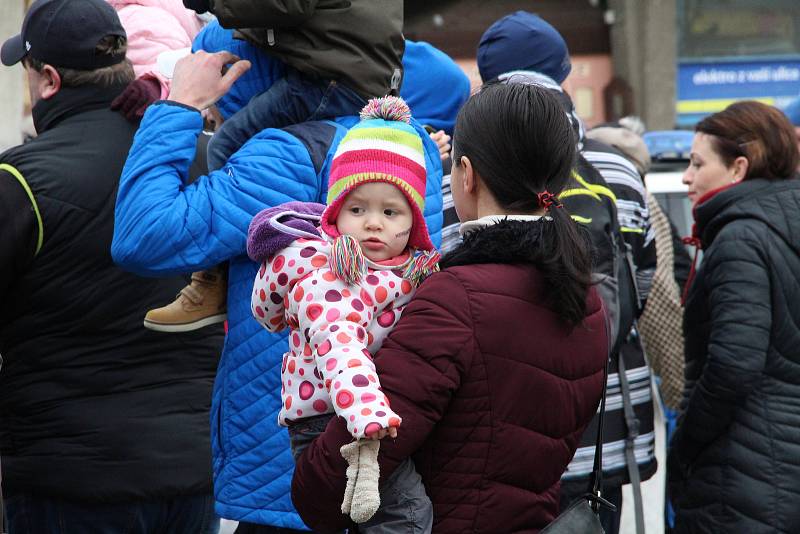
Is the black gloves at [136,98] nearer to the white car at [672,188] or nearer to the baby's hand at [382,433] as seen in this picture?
the baby's hand at [382,433]

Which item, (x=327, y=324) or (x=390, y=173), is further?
(x=390, y=173)

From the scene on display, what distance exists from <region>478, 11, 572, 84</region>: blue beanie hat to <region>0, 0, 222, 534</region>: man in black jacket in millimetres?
1544

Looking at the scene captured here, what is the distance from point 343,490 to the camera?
2.26 metres

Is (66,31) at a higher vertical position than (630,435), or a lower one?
Result: higher

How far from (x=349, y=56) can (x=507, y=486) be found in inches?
48.6

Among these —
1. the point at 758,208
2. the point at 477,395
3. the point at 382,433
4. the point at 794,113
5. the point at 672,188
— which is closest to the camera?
the point at 382,433

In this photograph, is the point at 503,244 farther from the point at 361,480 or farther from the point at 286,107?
the point at 286,107

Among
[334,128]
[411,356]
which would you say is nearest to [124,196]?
[334,128]

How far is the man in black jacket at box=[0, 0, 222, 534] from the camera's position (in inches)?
133

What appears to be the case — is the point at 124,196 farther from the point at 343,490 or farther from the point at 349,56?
the point at 343,490

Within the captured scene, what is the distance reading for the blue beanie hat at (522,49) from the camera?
443cm

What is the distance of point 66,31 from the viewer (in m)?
3.45

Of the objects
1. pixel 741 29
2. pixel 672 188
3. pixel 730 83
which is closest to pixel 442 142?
pixel 672 188

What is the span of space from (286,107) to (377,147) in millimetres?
623
